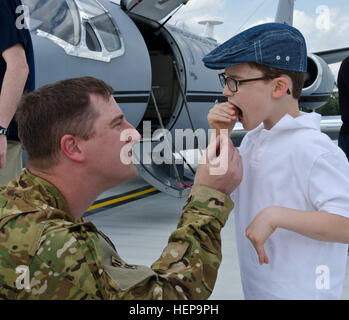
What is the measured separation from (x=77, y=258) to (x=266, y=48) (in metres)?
0.87

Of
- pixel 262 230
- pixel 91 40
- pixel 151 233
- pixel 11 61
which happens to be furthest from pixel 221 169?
pixel 91 40

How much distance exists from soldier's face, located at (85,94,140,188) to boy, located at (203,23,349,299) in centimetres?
33

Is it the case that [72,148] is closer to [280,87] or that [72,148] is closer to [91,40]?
[280,87]

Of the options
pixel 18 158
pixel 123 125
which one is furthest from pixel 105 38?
pixel 123 125

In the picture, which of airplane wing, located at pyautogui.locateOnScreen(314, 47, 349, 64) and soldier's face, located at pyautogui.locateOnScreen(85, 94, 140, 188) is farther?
airplane wing, located at pyautogui.locateOnScreen(314, 47, 349, 64)

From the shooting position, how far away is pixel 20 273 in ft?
3.30

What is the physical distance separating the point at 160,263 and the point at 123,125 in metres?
0.44

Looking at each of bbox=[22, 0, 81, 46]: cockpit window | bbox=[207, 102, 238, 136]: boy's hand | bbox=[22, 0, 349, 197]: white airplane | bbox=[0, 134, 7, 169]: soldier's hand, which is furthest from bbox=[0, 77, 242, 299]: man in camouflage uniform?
bbox=[22, 0, 81, 46]: cockpit window

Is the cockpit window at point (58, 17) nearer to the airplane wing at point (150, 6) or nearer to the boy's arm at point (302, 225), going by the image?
the airplane wing at point (150, 6)

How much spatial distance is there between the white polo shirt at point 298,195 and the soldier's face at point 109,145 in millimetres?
449

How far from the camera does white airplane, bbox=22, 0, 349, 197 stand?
4.68 m

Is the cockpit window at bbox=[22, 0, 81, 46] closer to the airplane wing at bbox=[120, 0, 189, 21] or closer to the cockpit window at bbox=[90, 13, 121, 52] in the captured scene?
the cockpit window at bbox=[90, 13, 121, 52]

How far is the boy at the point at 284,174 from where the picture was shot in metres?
1.29

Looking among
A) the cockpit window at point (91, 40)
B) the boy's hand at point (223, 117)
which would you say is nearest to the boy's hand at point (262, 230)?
the boy's hand at point (223, 117)
